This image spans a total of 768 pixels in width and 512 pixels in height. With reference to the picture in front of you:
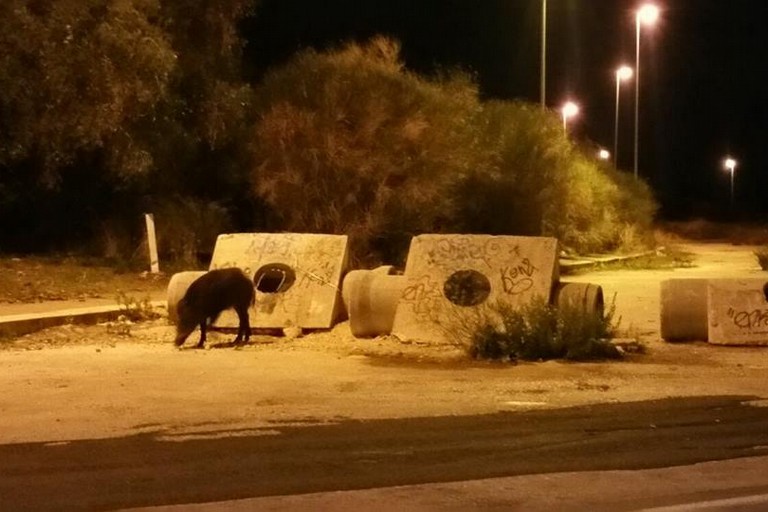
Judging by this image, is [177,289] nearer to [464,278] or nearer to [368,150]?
[464,278]

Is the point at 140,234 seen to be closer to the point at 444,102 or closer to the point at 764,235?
the point at 444,102

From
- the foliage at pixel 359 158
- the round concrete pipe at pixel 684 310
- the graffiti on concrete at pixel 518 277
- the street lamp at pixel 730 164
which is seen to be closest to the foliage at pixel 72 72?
the foliage at pixel 359 158

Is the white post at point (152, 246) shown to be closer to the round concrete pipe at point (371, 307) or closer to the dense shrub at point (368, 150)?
the dense shrub at point (368, 150)

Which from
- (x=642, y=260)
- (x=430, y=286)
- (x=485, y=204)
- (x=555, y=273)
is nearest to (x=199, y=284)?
(x=430, y=286)

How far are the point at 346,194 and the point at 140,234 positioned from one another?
16.9ft

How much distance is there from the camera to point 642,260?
4191cm

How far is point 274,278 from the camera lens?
20.1m

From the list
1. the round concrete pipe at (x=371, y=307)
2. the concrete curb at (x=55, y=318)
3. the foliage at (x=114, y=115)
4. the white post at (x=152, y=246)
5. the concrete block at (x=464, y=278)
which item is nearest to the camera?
the concrete block at (x=464, y=278)

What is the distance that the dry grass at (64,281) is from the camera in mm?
22734

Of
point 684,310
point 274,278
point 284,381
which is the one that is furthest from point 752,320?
point 274,278

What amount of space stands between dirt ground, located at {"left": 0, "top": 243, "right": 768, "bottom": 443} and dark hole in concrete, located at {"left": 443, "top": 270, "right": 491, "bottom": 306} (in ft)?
3.85

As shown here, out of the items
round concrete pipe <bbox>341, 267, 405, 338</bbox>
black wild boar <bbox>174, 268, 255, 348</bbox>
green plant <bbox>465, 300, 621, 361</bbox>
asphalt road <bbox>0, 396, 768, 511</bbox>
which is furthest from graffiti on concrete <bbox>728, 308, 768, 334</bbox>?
black wild boar <bbox>174, 268, 255, 348</bbox>

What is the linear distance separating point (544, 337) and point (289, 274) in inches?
208

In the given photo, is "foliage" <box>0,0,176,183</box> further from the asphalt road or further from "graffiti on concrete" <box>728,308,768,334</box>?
the asphalt road
